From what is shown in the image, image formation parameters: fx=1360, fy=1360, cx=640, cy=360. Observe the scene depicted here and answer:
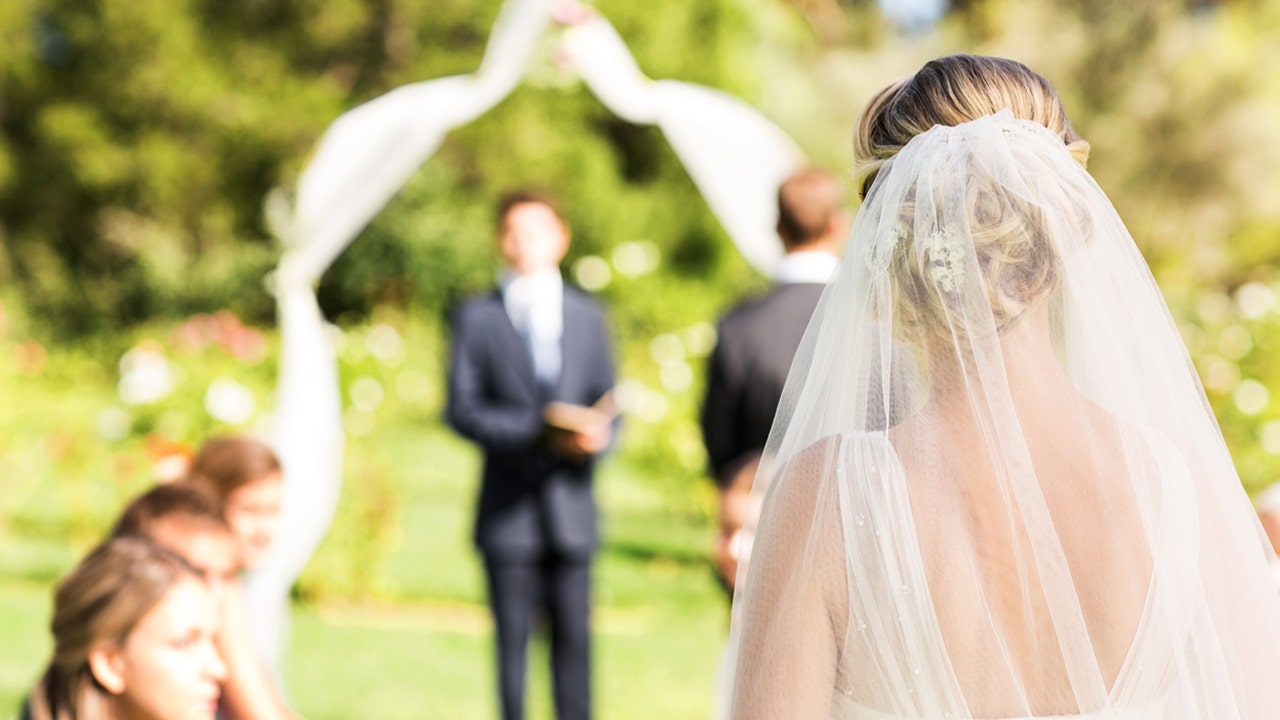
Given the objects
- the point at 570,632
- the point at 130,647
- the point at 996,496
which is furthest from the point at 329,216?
the point at 996,496

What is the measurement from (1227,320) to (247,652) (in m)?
8.67

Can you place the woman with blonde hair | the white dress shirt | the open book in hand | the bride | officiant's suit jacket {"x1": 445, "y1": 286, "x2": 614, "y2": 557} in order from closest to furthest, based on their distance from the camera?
the bride, the woman with blonde hair, the open book in hand, officiant's suit jacket {"x1": 445, "y1": 286, "x2": 614, "y2": 557}, the white dress shirt

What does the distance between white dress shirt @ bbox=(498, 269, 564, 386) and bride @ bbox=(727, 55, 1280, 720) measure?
313cm

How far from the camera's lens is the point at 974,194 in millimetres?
1647

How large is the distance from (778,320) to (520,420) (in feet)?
3.55

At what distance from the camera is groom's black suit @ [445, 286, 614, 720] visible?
469 cm

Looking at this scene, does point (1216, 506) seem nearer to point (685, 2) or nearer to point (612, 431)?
point (612, 431)

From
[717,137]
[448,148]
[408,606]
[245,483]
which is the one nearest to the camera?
[245,483]

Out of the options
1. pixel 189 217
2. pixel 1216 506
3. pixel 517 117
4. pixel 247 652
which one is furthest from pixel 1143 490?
pixel 189 217

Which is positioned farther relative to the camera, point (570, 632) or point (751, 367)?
point (570, 632)

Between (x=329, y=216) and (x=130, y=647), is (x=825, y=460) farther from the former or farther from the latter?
(x=329, y=216)

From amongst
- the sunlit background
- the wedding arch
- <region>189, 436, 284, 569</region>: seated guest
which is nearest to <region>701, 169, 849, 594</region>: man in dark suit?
<region>189, 436, 284, 569</region>: seated guest

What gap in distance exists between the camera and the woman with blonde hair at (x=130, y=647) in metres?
2.59

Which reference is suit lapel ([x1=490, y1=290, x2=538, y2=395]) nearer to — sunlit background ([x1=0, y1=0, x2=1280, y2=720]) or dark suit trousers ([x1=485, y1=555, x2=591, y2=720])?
dark suit trousers ([x1=485, y1=555, x2=591, y2=720])
